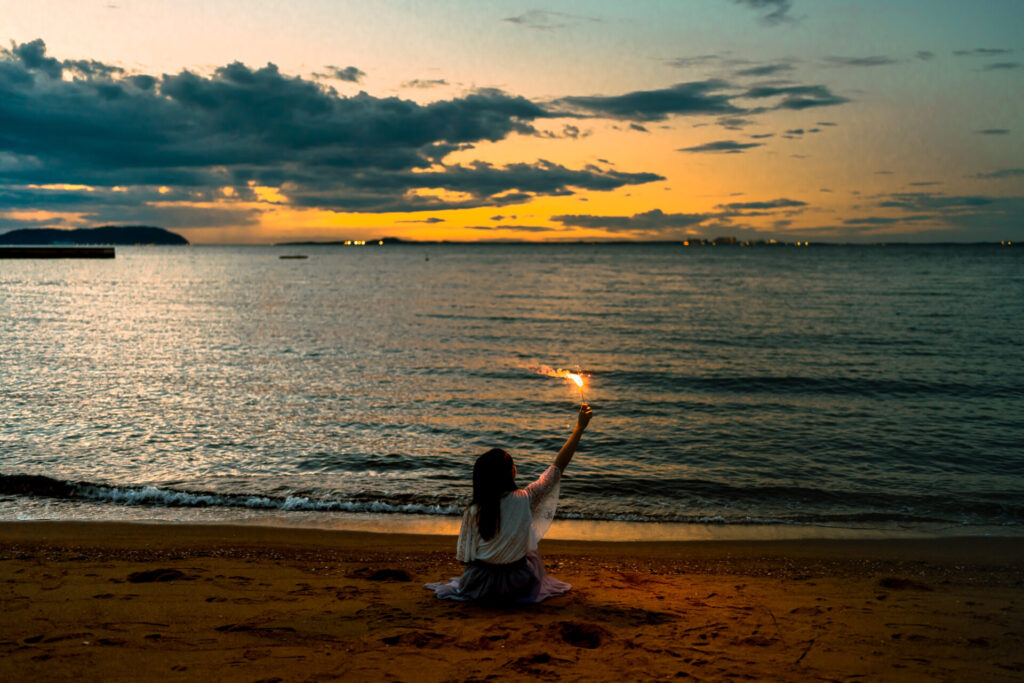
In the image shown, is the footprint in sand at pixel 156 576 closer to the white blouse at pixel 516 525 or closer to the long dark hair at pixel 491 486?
the white blouse at pixel 516 525

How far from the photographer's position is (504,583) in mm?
6953

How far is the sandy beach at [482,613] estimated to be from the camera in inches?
221

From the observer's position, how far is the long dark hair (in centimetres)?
671

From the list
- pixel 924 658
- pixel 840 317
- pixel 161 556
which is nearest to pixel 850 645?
pixel 924 658

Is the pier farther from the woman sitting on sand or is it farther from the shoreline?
the woman sitting on sand

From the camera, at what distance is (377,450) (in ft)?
49.3

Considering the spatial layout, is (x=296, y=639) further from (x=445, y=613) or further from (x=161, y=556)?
(x=161, y=556)

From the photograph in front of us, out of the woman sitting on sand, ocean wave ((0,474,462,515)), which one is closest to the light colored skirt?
the woman sitting on sand

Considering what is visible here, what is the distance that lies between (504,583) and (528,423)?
428 inches

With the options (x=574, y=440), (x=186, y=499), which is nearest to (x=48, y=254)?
(x=186, y=499)

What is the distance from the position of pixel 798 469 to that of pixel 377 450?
29.0 ft

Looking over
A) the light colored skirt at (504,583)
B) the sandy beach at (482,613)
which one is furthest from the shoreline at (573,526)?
the light colored skirt at (504,583)

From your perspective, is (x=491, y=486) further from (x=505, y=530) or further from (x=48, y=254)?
(x=48, y=254)

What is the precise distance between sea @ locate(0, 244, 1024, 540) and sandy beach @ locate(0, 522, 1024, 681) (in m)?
1.50
